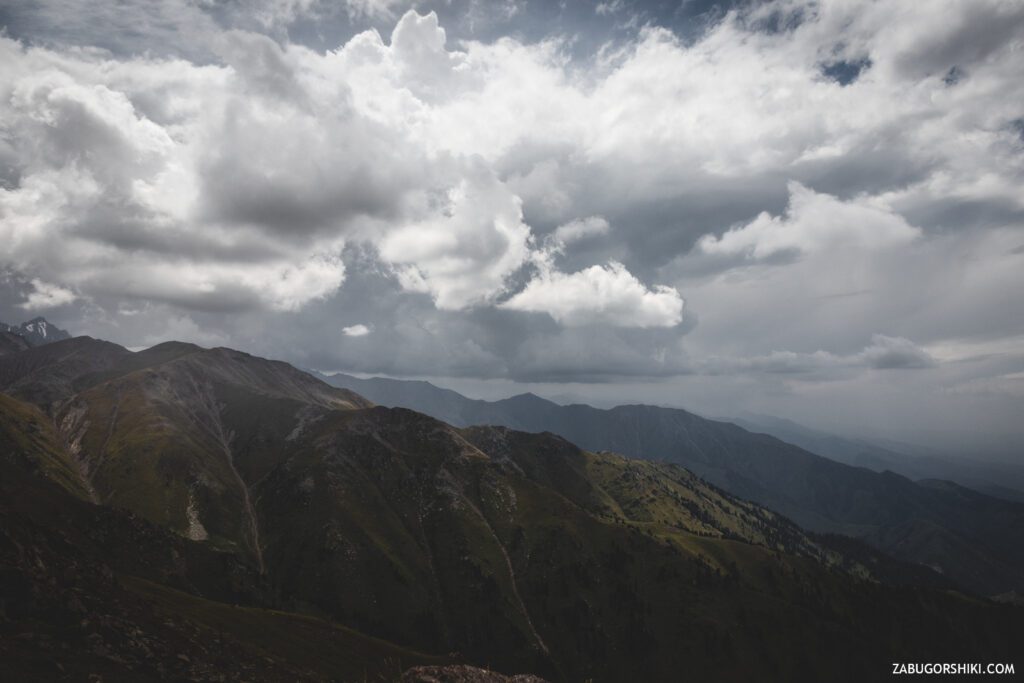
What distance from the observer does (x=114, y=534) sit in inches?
5536

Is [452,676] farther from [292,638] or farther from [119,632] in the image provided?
[292,638]

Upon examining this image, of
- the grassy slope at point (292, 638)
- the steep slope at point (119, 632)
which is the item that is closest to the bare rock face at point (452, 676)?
the steep slope at point (119, 632)

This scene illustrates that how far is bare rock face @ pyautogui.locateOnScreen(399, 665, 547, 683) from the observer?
152 feet

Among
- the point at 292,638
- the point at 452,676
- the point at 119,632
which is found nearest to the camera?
the point at 119,632

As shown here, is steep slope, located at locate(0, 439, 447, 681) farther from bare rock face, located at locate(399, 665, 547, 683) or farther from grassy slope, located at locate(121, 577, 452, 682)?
bare rock face, located at locate(399, 665, 547, 683)

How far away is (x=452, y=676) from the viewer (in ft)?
154

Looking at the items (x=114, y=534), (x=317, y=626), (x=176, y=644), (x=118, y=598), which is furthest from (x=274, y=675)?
(x=114, y=534)

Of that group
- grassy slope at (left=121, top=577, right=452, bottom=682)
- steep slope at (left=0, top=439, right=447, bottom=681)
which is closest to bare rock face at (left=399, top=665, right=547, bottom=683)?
steep slope at (left=0, top=439, right=447, bottom=681)

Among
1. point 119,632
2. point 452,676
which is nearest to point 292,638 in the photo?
point 119,632

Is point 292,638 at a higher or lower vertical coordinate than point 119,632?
lower

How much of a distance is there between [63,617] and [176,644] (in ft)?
35.7

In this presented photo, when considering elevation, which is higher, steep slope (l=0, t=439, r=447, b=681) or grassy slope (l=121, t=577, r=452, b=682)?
steep slope (l=0, t=439, r=447, b=681)

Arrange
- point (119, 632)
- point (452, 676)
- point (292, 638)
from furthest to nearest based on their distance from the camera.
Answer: point (292, 638) → point (452, 676) → point (119, 632)

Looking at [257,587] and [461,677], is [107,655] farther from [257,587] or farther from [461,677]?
[257,587]
